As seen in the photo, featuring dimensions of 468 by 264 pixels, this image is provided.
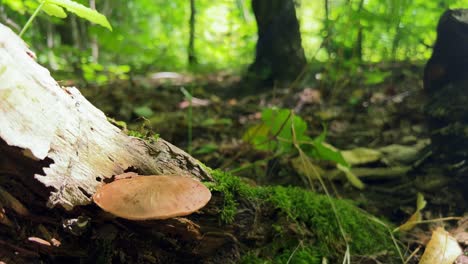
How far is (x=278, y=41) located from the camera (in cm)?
500

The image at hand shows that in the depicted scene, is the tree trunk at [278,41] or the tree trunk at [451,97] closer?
the tree trunk at [451,97]

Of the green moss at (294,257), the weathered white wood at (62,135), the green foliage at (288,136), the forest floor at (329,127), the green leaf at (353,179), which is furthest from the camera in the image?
the green leaf at (353,179)

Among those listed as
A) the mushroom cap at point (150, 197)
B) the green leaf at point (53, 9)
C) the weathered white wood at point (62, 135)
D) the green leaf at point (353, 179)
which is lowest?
the green leaf at point (353, 179)

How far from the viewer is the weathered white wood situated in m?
1.30

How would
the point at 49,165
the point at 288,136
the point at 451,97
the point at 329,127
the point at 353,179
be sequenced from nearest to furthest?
the point at 49,165 → the point at 288,136 → the point at 451,97 → the point at 353,179 → the point at 329,127

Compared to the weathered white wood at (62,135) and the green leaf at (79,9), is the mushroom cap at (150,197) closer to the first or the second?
the weathered white wood at (62,135)

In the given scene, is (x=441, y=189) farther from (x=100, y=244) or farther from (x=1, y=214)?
(x=1, y=214)

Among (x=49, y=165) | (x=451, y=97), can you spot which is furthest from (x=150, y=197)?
(x=451, y=97)

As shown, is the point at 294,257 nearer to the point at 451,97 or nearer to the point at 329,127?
the point at 451,97

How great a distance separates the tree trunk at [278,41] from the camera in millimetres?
4930

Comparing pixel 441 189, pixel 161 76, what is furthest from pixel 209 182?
pixel 161 76

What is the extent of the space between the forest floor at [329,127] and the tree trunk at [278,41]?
0.73 ft

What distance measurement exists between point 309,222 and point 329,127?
209cm

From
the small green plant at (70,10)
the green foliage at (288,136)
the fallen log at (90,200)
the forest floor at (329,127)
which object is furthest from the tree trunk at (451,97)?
the small green plant at (70,10)
